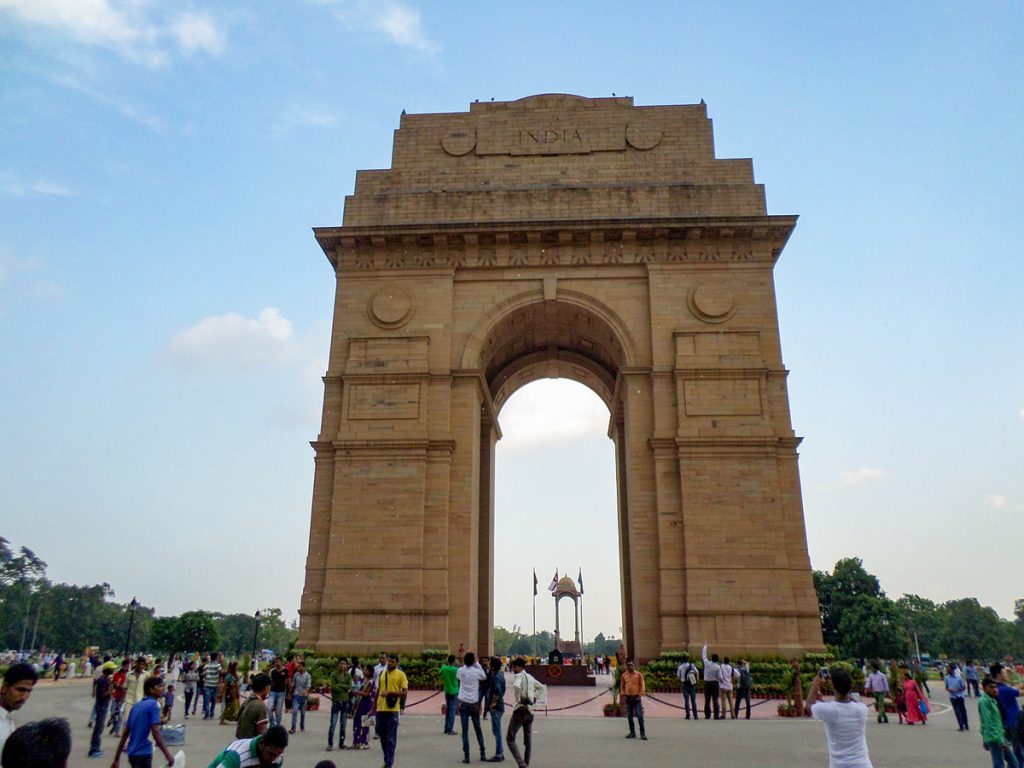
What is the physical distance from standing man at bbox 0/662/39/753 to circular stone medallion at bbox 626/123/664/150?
28153mm

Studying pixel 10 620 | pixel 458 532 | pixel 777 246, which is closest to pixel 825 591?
pixel 777 246

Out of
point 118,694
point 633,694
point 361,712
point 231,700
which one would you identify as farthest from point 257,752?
point 231,700

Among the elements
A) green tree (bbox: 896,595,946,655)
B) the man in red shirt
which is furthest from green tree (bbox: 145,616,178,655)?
green tree (bbox: 896,595,946,655)

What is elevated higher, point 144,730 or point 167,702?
point 144,730

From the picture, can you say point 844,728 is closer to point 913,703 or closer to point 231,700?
point 913,703

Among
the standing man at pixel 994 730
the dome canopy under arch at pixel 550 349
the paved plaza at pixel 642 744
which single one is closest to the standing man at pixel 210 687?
the paved plaza at pixel 642 744

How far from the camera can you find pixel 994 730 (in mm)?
9062

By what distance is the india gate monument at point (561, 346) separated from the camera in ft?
74.3

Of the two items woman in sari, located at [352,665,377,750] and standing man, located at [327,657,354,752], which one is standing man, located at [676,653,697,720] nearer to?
woman in sari, located at [352,665,377,750]

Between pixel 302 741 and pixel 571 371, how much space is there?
2228 cm

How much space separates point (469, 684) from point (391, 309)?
1697 cm

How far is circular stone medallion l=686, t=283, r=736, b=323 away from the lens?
25.9m

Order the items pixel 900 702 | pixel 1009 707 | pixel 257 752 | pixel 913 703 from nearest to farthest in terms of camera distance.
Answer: pixel 257 752, pixel 1009 707, pixel 913 703, pixel 900 702

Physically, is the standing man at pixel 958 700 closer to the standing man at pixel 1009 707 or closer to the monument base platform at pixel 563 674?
the standing man at pixel 1009 707
